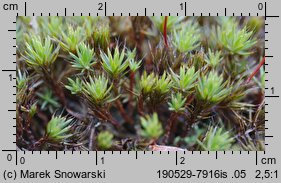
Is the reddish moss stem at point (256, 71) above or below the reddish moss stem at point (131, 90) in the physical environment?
above

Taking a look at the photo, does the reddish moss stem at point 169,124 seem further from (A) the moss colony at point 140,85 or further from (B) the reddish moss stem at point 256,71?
(B) the reddish moss stem at point 256,71

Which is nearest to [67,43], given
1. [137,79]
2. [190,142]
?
[137,79]

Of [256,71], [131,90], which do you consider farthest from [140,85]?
[256,71]

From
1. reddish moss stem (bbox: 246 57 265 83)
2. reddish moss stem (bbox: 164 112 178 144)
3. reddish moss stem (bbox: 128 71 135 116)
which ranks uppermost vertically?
reddish moss stem (bbox: 246 57 265 83)

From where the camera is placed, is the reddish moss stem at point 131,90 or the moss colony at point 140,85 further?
the reddish moss stem at point 131,90

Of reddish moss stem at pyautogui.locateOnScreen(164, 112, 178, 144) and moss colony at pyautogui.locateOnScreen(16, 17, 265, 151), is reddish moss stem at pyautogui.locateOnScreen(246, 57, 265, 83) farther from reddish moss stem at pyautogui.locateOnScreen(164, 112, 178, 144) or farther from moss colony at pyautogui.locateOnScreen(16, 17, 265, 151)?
reddish moss stem at pyautogui.locateOnScreen(164, 112, 178, 144)

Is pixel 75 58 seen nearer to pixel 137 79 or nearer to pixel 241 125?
pixel 137 79

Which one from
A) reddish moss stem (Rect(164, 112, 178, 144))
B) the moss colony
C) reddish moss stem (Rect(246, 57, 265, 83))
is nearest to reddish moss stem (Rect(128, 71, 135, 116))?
the moss colony

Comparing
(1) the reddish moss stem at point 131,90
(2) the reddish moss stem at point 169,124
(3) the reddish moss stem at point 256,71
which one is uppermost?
(3) the reddish moss stem at point 256,71

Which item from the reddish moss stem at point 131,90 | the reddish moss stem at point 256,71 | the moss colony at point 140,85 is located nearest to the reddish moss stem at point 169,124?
the moss colony at point 140,85
